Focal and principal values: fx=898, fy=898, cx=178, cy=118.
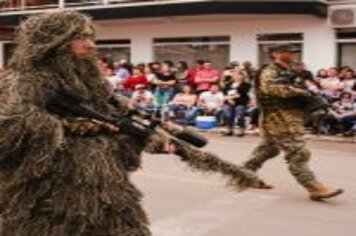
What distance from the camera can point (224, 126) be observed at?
1903cm

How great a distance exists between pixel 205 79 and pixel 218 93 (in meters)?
1.35

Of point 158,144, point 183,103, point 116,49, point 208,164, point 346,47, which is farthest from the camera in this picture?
point 116,49

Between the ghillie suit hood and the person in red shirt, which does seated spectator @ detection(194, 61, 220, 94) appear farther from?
the ghillie suit hood

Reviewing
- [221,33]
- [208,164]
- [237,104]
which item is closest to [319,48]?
[221,33]

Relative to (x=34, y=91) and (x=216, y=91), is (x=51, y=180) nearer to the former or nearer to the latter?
(x=34, y=91)

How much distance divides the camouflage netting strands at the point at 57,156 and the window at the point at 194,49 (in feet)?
66.4

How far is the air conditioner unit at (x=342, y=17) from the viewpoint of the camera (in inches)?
877

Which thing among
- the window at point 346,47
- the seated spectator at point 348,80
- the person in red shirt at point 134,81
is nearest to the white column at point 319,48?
the window at point 346,47

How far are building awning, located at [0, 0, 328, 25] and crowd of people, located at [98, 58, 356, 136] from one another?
193cm

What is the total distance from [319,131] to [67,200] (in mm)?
13506

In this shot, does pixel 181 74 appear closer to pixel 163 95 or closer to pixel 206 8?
pixel 163 95

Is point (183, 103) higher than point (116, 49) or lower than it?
lower

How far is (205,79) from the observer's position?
21078 millimetres

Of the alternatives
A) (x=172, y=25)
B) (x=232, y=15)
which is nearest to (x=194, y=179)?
(x=232, y=15)
